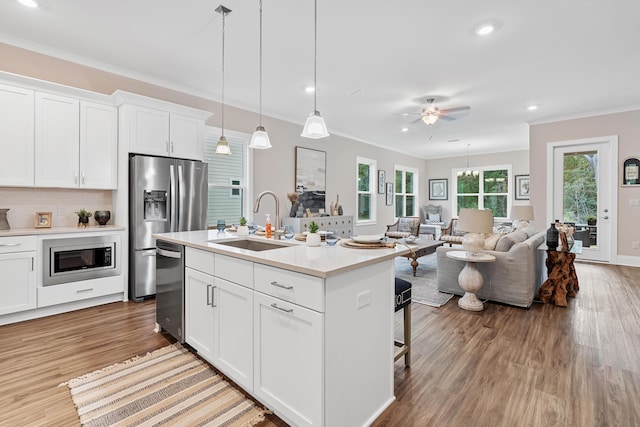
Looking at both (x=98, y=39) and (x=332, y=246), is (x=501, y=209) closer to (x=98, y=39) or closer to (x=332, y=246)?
(x=332, y=246)

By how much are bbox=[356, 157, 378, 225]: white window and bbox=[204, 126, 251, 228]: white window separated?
3.35 metres

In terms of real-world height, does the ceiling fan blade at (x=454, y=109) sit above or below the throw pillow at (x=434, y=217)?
above

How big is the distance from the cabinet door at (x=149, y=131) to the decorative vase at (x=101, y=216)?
2.60 ft

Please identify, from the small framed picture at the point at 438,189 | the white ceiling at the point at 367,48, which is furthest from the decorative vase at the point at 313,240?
the small framed picture at the point at 438,189

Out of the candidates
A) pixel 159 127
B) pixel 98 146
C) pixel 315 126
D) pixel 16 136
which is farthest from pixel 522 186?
pixel 16 136

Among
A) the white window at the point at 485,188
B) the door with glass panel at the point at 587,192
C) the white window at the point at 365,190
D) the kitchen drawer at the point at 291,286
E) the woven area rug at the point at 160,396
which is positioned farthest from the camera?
the white window at the point at 485,188

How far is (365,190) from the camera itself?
8.12 meters

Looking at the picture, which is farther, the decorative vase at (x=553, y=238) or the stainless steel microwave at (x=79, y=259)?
the decorative vase at (x=553, y=238)

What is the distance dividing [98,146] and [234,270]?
2.79 m

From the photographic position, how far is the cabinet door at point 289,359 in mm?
1414

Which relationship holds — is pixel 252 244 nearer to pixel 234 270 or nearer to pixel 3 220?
pixel 234 270

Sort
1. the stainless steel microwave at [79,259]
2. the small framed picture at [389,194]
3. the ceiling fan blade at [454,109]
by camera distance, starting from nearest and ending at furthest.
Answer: the stainless steel microwave at [79,259], the ceiling fan blade at [454,109], the small framed picture at [389,194]

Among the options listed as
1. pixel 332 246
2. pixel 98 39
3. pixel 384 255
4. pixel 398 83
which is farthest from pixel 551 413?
pixel 98 39

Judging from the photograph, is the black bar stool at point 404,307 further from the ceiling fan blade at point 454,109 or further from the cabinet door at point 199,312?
the ceiling fan blade at point 454,109
